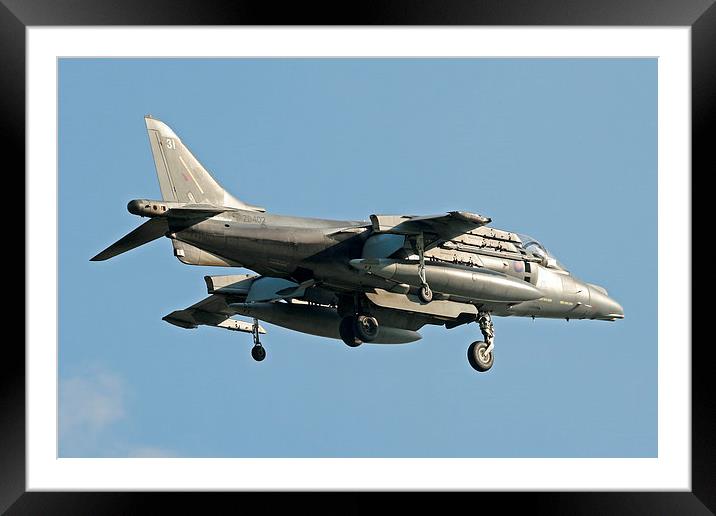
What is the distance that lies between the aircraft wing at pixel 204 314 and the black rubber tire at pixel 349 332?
534cm

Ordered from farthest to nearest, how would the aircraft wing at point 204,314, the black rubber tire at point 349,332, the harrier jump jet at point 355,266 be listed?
1. the aircraft wing at point 204,314
2. the black rubber tire at point 349,332
3. the harrier jump jet at point 355,266

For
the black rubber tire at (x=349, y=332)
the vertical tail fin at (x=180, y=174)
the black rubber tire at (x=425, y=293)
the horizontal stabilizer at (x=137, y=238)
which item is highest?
the vertical tail fin at (x=180, y=174)

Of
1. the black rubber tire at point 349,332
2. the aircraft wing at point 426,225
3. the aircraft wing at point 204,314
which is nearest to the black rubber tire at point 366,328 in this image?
the black rubber tire at point 349,332

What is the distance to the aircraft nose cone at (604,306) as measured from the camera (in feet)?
108

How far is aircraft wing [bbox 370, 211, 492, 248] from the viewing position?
26.5 meters

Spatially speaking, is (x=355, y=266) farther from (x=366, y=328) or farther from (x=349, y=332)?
(x=349, y=332)

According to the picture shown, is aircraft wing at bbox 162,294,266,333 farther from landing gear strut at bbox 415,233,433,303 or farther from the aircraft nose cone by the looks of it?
the aircraft nose cone

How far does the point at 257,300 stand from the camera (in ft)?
100

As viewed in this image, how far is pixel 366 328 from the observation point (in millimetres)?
29109
